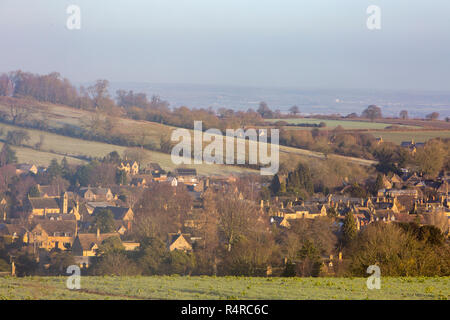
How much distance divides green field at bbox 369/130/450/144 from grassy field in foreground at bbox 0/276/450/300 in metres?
31.0

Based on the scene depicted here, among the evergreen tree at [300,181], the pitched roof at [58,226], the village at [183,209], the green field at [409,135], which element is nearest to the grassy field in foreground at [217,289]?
the village at [183,209]

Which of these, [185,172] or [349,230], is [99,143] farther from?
[349,230]

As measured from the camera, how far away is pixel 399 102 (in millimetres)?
49781

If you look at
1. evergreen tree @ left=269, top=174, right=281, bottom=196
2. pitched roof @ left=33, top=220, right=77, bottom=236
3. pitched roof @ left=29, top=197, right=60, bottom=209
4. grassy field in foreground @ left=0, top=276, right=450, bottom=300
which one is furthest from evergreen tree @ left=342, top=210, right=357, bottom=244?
pitched roof @ left=29, top=197, right=60, bottom=209

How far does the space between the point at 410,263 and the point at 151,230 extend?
9.80 metres

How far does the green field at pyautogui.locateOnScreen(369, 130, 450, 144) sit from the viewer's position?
3931cm

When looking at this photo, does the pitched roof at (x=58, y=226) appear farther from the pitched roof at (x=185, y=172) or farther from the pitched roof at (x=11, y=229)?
the pitched roof at (x=185, y=172)

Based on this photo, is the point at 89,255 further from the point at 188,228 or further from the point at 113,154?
the point at 113,154

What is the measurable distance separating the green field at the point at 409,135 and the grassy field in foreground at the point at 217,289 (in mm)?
30999

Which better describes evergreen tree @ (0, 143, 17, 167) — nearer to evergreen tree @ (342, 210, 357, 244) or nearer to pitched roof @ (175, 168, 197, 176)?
pitched roof @ (175, 168, 197, 176)

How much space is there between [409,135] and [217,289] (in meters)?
35.0

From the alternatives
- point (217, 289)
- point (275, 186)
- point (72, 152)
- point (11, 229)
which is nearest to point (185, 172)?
point (275, 186)

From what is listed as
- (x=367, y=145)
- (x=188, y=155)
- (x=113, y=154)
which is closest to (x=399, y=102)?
(x=367, y=145)
